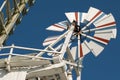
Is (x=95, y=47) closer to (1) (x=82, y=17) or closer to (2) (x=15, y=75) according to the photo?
(1) (x=82, y=17)

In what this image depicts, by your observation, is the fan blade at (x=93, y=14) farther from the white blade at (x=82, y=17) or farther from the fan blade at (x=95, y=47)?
the fan blade at (x=95, y=47)

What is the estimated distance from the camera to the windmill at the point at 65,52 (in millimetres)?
12383

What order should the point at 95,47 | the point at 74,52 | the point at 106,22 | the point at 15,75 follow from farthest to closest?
the point at 106,22 < the point at 74,52 < the point at 95,47 < the point at 15,75

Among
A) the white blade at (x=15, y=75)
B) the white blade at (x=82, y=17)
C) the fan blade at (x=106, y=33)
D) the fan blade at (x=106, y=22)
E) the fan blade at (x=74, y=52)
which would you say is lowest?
the white blade at (x=15, y=75)

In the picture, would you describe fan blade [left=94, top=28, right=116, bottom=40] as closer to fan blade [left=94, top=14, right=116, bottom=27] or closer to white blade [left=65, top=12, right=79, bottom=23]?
fan blade [left=94, top=14, right=116, bottom=27]

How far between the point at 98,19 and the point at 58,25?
78.3 inches

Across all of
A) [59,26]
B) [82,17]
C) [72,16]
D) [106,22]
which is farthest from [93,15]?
[59,26]

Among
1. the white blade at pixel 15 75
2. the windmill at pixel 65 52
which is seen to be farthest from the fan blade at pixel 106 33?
the white blade at pixel 15 75

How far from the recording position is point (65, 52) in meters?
13.9

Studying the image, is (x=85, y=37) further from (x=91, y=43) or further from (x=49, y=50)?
(x=49, y=50)

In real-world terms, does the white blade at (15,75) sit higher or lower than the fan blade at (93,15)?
lower

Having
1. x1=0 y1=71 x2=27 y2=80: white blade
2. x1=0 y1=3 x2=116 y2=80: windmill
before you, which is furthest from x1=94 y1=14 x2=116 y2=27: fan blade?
x1=0 y1=71 x2=27 y2=80: white blade

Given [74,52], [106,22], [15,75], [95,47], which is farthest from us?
[106,22]

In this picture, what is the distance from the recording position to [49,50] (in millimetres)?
13797
